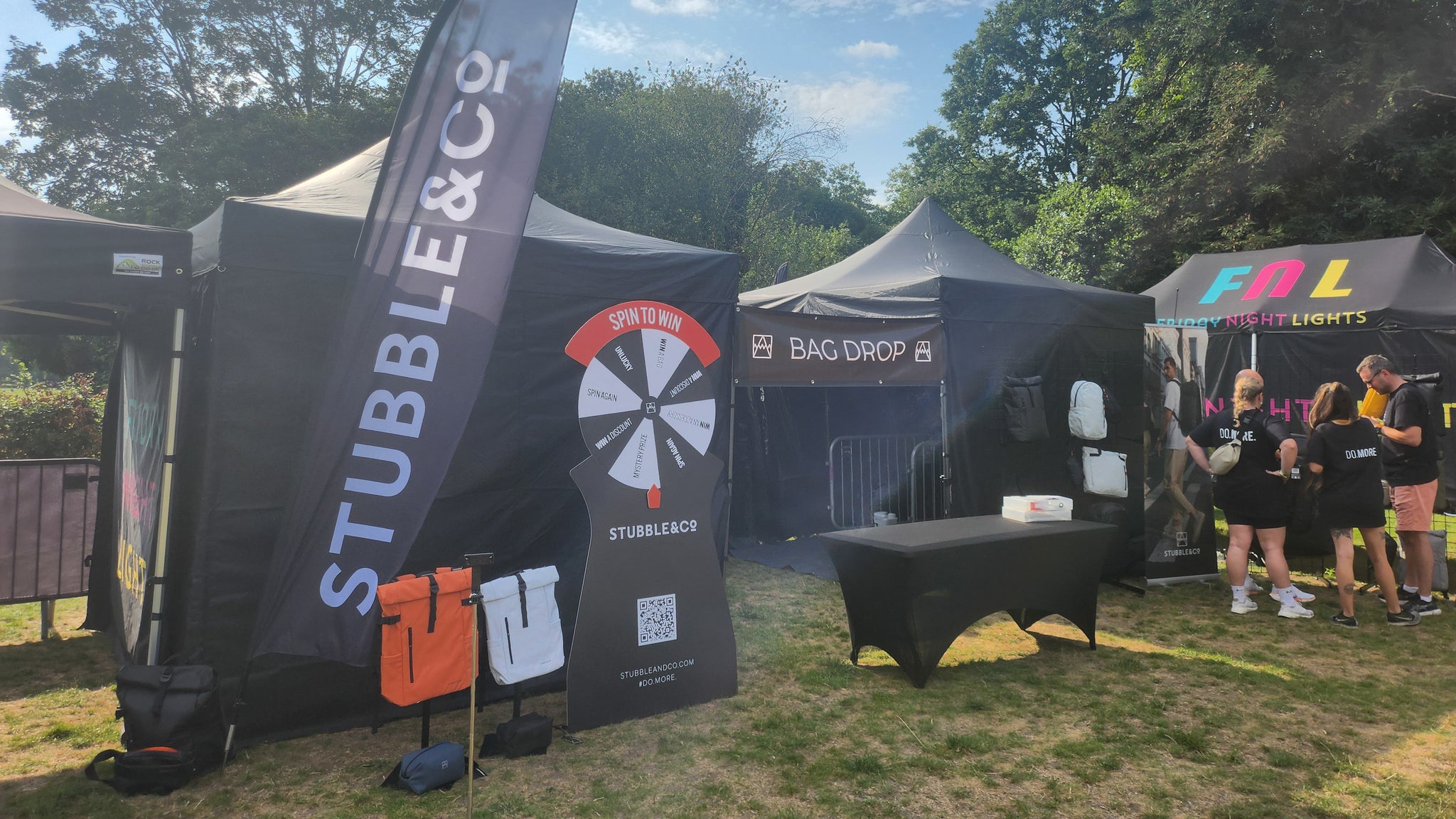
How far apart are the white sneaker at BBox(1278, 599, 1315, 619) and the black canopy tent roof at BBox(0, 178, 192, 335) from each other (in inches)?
288

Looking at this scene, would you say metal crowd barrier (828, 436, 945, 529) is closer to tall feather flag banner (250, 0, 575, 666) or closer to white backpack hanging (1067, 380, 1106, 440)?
white backpack hanging (1067, 380, 1106, 440)

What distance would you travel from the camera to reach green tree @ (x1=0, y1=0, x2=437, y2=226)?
682 inches

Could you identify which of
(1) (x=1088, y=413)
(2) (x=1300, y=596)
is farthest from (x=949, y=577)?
(2) (x=1300, y=596)

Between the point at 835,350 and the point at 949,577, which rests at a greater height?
the point at 835,350

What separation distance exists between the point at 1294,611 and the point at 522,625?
222 inches

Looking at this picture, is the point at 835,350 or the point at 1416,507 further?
the point at 835,350

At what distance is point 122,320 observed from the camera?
511 cm

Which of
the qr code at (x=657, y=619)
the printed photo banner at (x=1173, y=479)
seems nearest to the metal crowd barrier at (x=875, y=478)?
the printed photo banner at (x=1173, y=479)

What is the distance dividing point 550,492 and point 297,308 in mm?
1532

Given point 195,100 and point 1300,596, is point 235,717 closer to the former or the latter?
point 1300,596

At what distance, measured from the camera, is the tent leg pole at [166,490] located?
361 centimetres

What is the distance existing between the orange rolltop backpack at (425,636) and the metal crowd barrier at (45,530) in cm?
350

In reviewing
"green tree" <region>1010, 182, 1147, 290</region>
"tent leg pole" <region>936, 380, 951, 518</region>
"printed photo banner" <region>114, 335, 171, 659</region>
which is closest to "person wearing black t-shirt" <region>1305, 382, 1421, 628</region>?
"tent leg pole" <region>936, 380, 951, 518</region>

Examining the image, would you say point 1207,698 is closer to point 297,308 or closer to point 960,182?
point 297,308
